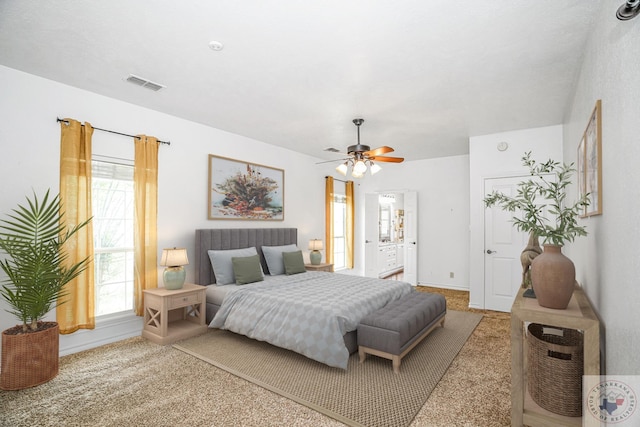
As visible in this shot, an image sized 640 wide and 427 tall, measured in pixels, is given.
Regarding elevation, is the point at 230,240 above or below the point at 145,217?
below

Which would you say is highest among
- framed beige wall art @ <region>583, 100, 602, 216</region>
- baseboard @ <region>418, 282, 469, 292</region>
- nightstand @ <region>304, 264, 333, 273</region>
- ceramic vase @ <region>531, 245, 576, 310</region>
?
framed beige wall art @ <region>583, 100, 602, 216</region>

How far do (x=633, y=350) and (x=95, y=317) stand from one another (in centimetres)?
431

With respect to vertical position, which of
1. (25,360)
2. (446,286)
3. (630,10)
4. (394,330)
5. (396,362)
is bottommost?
(446,286)

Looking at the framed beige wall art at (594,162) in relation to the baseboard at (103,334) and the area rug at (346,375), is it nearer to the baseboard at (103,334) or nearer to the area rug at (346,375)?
the area rug at (346,375)

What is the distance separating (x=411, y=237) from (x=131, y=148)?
17.8ft

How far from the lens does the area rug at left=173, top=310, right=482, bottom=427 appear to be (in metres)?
2.23

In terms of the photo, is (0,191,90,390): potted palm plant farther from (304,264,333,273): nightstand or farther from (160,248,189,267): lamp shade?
(304,264,333,273): nightstand

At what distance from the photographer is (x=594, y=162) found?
80.0 inches

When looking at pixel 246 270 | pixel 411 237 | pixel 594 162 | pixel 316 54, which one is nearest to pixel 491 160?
pixel 411 237

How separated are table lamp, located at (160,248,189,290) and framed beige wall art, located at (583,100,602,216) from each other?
383 centimetres

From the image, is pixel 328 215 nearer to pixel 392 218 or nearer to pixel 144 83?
pixel 392 218

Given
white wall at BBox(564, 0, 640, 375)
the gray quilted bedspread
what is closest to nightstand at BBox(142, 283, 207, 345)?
the gray quilted bedspread

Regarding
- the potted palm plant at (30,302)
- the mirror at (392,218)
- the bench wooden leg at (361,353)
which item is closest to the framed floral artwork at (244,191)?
the potted palm plant at (30,302)

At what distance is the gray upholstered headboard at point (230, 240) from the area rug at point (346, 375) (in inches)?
34.6
